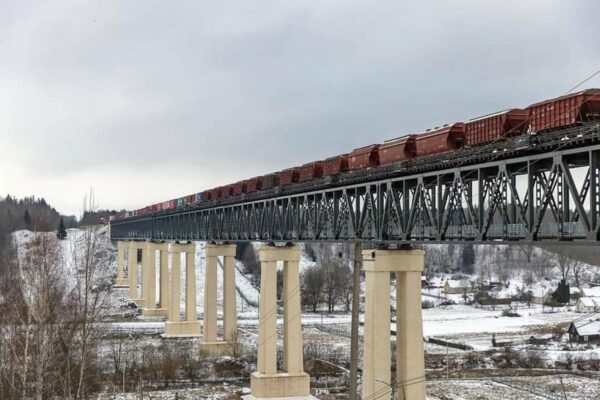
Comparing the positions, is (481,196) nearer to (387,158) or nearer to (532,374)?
(387,158)

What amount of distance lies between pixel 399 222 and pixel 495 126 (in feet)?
20.2

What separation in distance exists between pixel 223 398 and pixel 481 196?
2502 centimetres

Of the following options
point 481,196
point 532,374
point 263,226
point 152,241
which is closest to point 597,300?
point 532,374

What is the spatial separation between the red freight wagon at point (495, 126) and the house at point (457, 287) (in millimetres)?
110342

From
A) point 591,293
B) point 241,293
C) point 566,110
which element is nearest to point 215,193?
point 566,110

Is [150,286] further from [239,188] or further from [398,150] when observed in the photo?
[398,150]

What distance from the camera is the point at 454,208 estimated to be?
23.6 meters

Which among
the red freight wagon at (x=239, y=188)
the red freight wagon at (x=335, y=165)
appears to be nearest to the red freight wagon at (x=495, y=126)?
the red freight wagon at (x=335, y=165)

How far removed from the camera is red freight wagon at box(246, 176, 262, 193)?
46125mm

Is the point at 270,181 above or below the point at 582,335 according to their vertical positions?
above

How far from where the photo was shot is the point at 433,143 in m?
26.2

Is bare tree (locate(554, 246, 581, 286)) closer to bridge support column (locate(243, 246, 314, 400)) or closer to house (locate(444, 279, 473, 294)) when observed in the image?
house (locate(444, 279, 473, 294))

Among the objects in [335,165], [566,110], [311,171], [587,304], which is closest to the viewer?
[566,110]

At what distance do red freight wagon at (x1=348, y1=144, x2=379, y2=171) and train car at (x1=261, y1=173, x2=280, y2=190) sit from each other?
32.9 feet
